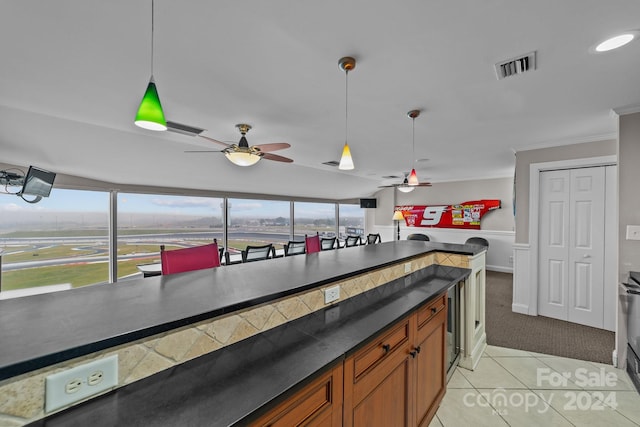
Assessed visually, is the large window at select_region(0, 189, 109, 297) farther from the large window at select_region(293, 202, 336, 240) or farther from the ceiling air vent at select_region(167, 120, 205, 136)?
the large window at select_region(293, 202, 336, 240)

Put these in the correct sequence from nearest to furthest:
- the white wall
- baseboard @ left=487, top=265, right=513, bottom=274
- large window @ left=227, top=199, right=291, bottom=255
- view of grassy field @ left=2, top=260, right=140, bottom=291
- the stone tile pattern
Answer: the stone tile pattern < view of grassy field @ left=2, top=260, right=140, bottom=291 < baseboard @ left=487, top=265, right=513, bottom=274 < the white wall < large window @ left=227, top=199, right=291, bottom=255

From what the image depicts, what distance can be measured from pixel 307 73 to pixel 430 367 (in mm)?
2261

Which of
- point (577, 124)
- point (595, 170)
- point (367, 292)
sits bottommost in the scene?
point (367, 292)

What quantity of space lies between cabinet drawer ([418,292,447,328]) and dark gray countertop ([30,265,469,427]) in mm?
285

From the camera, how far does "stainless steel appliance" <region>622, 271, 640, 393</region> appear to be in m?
2.17

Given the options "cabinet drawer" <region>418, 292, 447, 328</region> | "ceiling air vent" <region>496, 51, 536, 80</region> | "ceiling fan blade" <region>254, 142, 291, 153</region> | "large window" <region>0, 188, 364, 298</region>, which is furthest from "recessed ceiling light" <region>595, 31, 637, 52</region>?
"large window" <region>0, 188, 364, 298</region>

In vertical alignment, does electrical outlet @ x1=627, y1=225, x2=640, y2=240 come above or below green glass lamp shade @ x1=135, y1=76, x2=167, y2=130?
below

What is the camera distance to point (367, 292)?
1663 millimetres

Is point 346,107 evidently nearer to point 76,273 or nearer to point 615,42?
point 615,42

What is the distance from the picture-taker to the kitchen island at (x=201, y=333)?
2.10 ft

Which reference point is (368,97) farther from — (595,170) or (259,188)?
(259,188)

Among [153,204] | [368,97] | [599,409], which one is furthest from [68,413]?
[153,204]

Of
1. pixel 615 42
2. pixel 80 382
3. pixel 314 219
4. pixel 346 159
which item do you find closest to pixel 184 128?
pixel 346 159

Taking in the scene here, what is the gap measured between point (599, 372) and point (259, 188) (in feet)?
20.4
